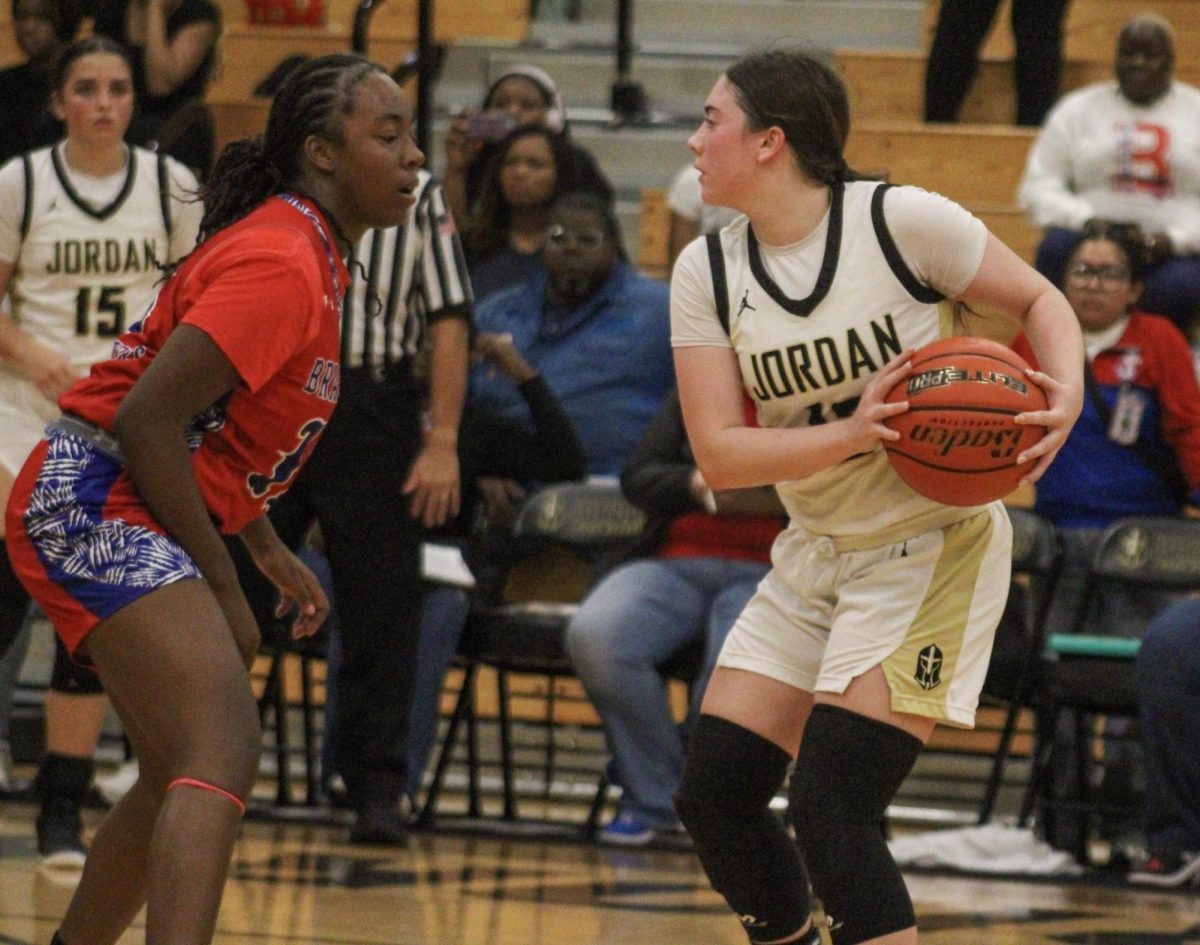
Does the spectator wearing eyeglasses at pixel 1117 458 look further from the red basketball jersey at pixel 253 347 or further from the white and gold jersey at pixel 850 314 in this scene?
the red basketball jersey at pixel 253 347

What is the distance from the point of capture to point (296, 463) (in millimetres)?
3256

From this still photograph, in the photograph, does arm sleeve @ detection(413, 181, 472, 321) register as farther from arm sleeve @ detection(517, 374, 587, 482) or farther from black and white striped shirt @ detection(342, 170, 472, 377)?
arm sleeve @ detection(517, 374, 587, 482)

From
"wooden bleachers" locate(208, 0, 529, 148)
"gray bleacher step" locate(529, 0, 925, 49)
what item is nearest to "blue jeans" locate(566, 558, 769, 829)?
"wooden bleachers" locate(208, 0, 529, 148)

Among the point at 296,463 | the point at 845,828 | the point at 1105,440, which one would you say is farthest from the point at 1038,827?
the point at 296,463

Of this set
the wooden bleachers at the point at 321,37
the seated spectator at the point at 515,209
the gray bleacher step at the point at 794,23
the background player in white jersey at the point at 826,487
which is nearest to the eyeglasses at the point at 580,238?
the seated spectator at the point at 515,209

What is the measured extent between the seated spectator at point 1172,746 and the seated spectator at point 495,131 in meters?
2.66

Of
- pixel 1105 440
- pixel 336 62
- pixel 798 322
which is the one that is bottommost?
pixel 1105 440

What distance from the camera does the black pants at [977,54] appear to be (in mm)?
7926

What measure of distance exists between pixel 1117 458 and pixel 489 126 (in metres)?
2.48

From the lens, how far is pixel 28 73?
25.8 feet

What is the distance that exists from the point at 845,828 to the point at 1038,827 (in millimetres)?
2725

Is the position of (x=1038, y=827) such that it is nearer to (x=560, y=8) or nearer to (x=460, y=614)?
(x=460, y=614)

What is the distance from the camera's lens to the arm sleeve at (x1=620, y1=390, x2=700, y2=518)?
5.85 meters

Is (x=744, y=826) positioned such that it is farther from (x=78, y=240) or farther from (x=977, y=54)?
(x=977, y=54)
